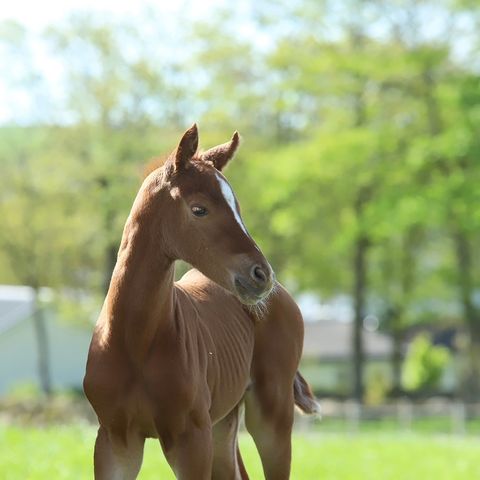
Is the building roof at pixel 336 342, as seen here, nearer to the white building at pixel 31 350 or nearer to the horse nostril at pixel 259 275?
the white building at pixel 31 350

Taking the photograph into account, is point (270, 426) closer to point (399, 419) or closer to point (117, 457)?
point (117, 457)

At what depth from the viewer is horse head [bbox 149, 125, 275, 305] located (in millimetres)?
4512

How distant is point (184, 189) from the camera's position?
15.6 ft

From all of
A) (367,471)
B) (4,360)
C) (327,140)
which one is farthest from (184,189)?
(4,360)

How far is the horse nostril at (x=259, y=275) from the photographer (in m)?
4.47

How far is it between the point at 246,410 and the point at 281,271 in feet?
103

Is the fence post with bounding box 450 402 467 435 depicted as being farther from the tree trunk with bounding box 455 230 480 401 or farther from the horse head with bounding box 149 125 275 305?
the horse head with bounding box 149 125 275 305

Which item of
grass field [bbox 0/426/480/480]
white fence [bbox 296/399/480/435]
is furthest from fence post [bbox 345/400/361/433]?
grass field [bbox 0/426/480/480]

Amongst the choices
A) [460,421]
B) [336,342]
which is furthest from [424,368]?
[336,342]

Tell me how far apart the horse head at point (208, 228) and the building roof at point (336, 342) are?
156 ft

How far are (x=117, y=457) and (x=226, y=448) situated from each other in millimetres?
1153

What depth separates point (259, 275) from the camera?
448 cm

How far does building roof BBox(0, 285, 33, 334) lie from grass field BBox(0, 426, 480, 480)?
3340 centimetres

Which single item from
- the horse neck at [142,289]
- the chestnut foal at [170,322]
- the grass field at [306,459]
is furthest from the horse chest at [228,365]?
the grass field at [306,459]
